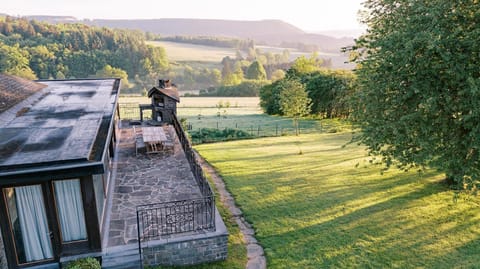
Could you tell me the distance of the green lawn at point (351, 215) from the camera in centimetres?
870

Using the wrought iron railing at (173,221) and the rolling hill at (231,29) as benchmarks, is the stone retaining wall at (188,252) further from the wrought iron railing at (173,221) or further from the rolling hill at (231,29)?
the rolling hill at (231,29)

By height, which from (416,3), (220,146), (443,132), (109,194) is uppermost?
(416,3)

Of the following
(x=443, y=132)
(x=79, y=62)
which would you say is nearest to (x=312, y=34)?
(x=79, y=62)

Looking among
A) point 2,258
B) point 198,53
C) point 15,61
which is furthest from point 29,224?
point 198,53

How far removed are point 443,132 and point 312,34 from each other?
6721 inches

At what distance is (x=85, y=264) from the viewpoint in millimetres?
7082

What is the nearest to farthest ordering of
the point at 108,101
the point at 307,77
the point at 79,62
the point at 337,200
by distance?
the point at 337,200 < the point at 108,101 < the point at 307,77 < the point at 79,62

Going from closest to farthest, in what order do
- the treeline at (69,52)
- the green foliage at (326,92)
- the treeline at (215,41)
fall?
the green foliage at (326,92) < the treeline at (69,52) < the treeline at (215,41)

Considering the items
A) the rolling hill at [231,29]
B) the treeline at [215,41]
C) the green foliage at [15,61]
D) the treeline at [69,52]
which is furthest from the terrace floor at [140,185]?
the rolling hill at [231,29]

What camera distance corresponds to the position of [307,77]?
147ft

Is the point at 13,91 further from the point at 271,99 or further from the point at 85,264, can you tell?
the point at 271,99

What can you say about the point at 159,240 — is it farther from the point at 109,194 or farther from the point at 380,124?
the point at 380,124

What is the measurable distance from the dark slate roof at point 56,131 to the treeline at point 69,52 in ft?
174

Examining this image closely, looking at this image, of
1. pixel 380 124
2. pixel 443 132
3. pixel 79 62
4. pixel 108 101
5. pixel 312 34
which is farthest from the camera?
pixel 312 34
